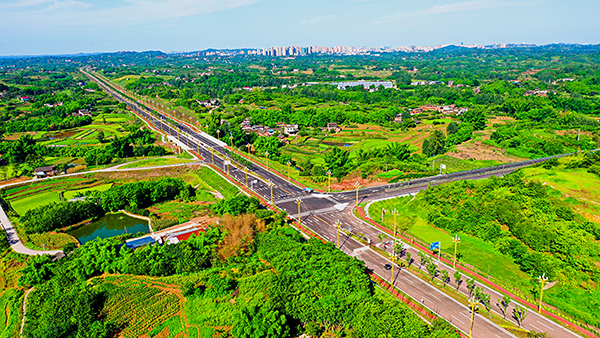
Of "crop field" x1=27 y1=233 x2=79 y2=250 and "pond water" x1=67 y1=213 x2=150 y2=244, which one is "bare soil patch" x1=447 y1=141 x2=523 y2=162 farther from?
"crop field" x1=27 y1=233 x2=79 y2=250

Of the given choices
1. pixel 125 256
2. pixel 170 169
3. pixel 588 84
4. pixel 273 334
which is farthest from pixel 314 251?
pixel 588 84

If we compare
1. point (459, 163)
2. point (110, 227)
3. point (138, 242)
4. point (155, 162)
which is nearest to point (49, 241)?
point (110, 227)

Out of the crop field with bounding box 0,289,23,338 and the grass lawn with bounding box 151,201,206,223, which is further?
the grass lawn with bounding box 151,201,206,223

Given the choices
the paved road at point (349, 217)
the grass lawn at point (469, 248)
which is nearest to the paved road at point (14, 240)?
the paved road at point (349, 217)

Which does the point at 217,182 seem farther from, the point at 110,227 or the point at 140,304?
the point at 140,304

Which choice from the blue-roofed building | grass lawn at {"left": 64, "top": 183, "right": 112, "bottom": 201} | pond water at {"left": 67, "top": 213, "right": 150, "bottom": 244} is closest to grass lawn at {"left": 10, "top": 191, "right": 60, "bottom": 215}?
grass lawn at {"left": 64, "top": 183, "right": 112, "bottom": 201}

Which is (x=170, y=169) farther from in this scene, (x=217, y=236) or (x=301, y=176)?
(x=217, y=236)
